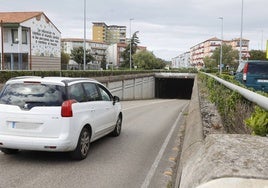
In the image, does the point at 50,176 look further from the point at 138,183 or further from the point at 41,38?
the point at 41,38

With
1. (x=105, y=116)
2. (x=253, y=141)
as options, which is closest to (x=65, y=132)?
(x=105, y=116)

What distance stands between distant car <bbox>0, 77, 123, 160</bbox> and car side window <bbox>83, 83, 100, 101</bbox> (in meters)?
0.44

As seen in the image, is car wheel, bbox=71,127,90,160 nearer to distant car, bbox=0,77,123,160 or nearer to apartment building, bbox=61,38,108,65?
distant car, bbox=0,77,123,160

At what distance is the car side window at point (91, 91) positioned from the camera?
8.39m

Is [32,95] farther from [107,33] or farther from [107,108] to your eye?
[107,33]

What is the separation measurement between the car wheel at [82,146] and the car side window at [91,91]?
894 millimetres

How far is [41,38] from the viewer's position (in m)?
54.8

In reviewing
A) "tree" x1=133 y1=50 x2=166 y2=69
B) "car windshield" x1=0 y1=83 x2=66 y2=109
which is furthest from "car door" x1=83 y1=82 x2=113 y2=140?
"tree" x1=133 y1=50 x2=166 y2=69

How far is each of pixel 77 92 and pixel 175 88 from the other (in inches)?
2885

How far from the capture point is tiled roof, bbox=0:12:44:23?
4962 cm

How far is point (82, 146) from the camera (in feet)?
25.0

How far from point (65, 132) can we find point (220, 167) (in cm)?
492

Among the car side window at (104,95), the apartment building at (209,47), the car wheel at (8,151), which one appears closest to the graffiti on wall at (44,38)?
the car side window at (104,95)

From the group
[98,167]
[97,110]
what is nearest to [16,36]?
[97,110]
